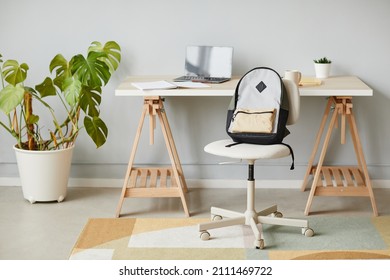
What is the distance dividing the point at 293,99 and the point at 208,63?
2.59ft

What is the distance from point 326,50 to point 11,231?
2.21 m

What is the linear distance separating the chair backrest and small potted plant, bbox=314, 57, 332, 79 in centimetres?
65

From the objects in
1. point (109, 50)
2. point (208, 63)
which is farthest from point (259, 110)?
point (109, 50)

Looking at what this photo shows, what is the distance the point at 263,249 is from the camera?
404cm

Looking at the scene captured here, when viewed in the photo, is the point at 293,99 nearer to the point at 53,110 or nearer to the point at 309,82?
the point at 309,82

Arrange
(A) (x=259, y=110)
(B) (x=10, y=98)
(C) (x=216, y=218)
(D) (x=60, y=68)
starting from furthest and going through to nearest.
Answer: (D) (x=60, y=68)
(B) (x=10, y=98)
(C) (x=216, y=218)
(A) (x=259, y=110)

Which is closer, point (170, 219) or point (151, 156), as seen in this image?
Answer: point (170, 219)

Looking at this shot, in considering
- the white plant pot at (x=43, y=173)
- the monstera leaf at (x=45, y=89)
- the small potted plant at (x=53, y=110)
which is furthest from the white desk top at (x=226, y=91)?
the white plant pot at (x=43, y=173)

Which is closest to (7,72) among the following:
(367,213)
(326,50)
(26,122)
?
(26,122)

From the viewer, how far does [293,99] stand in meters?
4.24

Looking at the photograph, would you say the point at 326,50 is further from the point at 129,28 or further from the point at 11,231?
the point at 11,231

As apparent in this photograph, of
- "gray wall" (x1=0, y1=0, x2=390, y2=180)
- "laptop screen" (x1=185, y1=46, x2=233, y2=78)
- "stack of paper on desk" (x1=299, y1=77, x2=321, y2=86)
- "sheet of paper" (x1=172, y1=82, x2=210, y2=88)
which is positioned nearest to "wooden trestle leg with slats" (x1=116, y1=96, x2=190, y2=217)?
"sheet of paper" (x1=172, y1=82, x2=210, y2=88)

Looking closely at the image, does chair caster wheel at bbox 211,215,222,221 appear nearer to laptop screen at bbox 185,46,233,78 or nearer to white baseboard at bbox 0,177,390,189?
white baseboard at bbox 0,177,390,189

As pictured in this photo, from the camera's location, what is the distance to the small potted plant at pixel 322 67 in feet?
15.8
